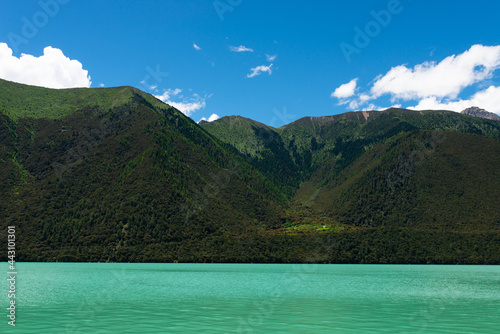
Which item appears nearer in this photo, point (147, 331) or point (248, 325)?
point (147, 331)

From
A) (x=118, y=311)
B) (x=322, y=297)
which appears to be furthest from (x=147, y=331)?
(x=322, y=297)

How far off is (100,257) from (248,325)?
17283 centimetres

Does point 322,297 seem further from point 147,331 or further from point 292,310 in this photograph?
point 147,331

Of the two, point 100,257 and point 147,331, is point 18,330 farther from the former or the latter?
point 100,257

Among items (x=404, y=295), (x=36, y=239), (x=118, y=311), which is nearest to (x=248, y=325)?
(x=118, y=311)

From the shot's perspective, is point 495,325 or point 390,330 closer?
point 390,330

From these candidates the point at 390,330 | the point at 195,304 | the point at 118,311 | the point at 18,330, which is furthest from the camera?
the point at 195,304

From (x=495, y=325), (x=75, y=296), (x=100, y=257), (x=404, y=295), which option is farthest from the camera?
(x=100, y=257)

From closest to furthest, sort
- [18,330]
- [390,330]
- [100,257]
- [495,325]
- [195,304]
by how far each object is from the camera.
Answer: [18,330]
[390,330]
[495,325]
[195,304]
[100,257]

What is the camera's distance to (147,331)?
34.2 meters

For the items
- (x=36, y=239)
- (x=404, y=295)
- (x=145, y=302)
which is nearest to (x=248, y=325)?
(x=145, y=302)

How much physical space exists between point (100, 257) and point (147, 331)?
567ft

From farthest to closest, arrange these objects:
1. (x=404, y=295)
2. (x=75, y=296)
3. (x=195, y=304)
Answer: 1. (x=404, y=295)
2. (x=75, y=296)
3. (x=195, y=304)

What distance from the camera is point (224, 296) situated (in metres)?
62.2
